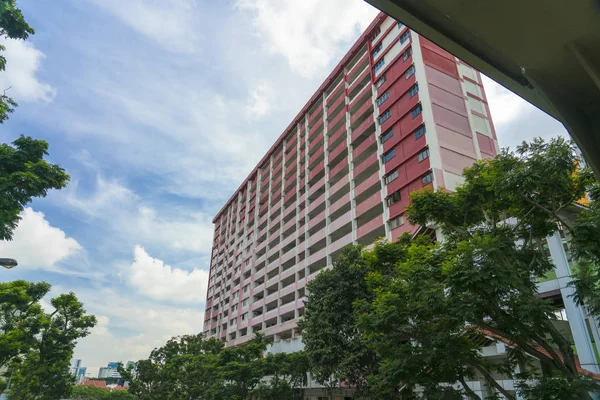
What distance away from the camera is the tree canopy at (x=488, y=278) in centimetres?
880

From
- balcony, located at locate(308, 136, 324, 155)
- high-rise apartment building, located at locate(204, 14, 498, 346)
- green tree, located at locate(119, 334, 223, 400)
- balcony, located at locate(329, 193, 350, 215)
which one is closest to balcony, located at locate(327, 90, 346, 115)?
high-rise apartment building, located at locate(204, 14, 498, 346)

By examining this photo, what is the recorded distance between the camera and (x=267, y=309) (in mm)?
43688

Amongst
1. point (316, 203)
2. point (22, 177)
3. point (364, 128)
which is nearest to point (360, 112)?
point (364, 128)

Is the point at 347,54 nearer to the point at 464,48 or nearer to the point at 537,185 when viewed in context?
the point at 537,185

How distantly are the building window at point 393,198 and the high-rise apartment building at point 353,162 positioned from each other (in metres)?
0.07

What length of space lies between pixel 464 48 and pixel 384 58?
3300 centimetres

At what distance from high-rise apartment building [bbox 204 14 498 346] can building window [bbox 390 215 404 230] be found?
0.11m

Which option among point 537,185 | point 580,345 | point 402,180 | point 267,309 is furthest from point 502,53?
point 267,309

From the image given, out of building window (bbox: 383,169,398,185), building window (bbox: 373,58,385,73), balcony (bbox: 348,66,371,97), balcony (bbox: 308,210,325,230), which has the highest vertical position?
balcony (bbox: 348,66,371,97)

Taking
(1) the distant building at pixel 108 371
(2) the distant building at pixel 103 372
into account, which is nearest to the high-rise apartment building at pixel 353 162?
(1) the distant building at pixel 108 371

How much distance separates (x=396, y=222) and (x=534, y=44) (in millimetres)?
25343

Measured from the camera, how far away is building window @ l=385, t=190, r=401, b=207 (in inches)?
1061

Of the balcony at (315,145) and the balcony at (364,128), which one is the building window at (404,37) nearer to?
the balcony at (364,128)

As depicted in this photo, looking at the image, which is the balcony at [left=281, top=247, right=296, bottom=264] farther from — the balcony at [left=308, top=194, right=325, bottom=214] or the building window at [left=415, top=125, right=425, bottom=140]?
the building window at [left=415, top=125, right=425, bottom=140]
